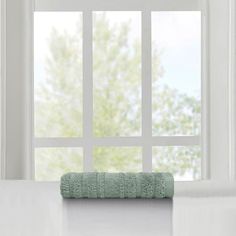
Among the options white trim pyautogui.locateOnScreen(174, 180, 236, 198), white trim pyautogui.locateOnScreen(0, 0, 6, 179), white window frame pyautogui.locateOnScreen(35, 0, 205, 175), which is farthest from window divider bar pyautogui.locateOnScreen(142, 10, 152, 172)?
white trim pyautogui.locateOnScreen(174, 180, 236, 198)

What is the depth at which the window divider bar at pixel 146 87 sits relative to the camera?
1.95m

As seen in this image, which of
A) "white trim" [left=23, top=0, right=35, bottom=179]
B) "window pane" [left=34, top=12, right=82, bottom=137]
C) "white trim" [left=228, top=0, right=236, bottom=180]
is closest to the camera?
"white trim" [left=228, top=0, right=236, bottom=180]

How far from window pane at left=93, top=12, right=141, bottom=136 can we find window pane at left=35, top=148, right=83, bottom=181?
133mm

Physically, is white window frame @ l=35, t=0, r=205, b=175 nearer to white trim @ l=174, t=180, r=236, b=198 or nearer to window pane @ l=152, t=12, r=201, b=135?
window pane @ l=152, t=12, r=201, b=135

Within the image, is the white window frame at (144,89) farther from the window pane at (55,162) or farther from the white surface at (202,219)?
the white surface at (202,219)

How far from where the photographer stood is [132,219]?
0.87 metres

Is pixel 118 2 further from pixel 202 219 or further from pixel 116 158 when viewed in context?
pixel 202 219

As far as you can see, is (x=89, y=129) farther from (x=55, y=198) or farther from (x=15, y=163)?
(x=55, y=198)

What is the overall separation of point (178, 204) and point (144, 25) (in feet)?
3.93

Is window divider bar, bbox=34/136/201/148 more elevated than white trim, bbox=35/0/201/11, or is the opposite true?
white trim, bbox=35/0/201/11

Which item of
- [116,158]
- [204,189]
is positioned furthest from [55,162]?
[204,189]

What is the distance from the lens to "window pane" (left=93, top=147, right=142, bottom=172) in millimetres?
1968

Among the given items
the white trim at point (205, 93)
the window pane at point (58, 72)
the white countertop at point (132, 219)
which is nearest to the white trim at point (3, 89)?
the window pane at point (58, 72)

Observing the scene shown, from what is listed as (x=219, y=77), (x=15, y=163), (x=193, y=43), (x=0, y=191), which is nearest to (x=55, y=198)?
(x=0, y=191)
